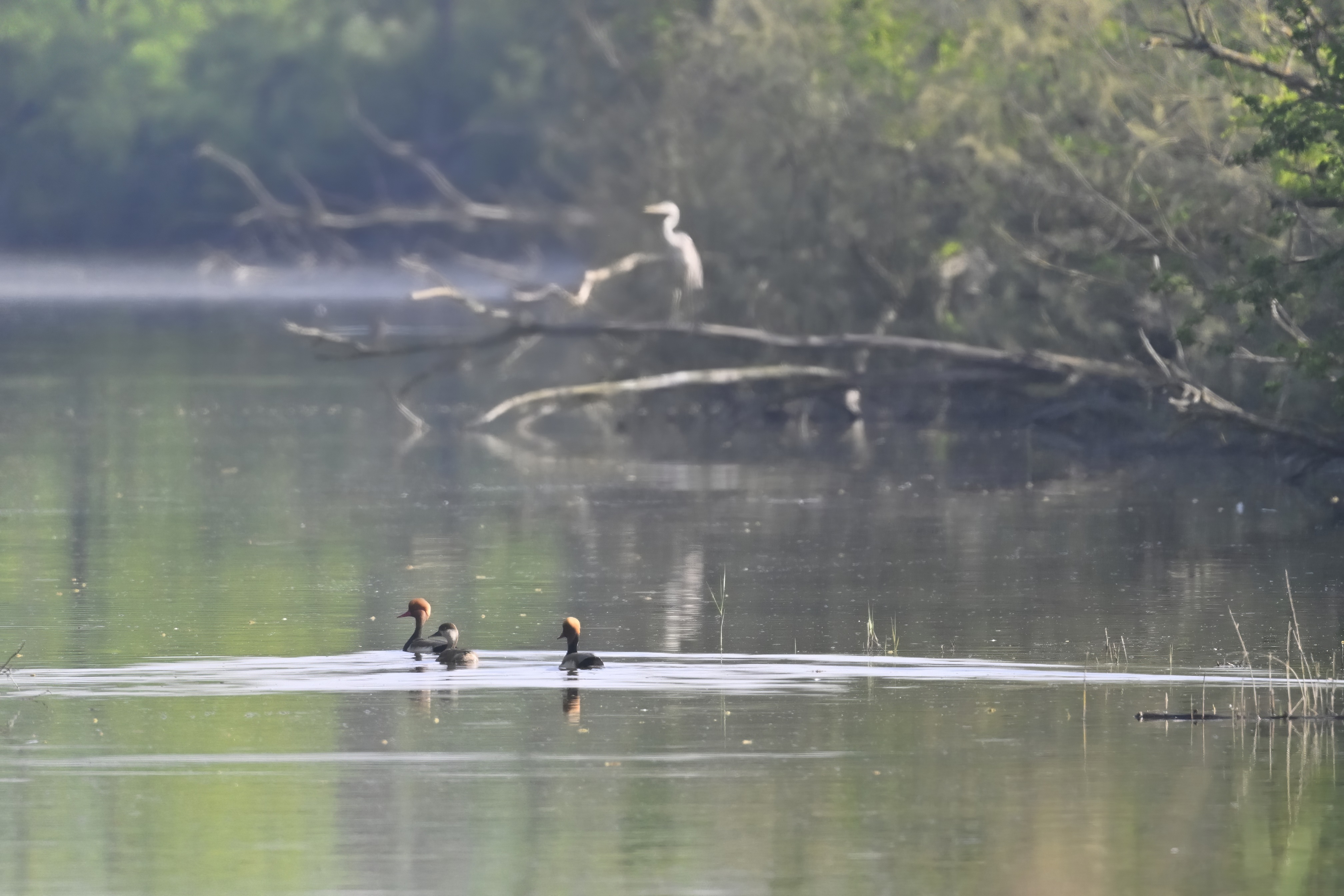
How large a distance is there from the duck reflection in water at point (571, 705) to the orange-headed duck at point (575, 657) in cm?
43

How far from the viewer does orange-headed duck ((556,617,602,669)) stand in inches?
617

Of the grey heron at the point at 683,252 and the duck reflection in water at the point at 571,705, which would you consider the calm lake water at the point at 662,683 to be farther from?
the grey heron at the point at 683,252

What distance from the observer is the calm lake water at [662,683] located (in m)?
11.1

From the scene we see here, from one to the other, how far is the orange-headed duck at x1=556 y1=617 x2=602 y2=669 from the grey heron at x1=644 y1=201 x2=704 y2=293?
22317 millimetres

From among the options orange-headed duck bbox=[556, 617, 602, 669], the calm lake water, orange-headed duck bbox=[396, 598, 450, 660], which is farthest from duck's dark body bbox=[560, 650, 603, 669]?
orange-headed duck bbox=[396, 598, 450, 660]

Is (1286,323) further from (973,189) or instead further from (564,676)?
(564,676)

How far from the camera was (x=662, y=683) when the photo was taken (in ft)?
51.0

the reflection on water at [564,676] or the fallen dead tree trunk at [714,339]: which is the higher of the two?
the fallen dead tree trunk at [714,339]

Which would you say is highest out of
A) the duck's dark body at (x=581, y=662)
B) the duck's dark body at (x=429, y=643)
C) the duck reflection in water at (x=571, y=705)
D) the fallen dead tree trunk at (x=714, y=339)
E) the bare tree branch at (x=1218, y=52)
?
the bare tree branch at (x=1218, y=52)

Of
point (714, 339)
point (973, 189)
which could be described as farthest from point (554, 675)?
point (973, 189)

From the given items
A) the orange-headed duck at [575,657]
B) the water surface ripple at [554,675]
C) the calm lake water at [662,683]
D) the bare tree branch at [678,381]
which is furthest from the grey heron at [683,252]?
the orange-headed duck at [575,657]

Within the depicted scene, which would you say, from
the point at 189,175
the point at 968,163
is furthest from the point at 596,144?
the point at 189,175

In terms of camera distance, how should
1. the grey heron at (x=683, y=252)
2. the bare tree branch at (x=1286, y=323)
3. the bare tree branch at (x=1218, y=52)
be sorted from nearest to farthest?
the bare tree branch at (x=1218, y=52) → the bare tree branch at (x=1286, y=323) → the grey heron at (x=683, y=252)

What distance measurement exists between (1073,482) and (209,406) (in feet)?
52.3
